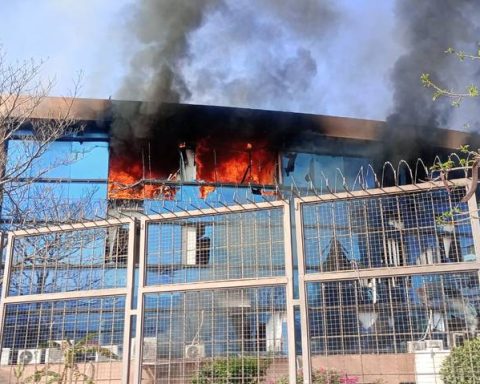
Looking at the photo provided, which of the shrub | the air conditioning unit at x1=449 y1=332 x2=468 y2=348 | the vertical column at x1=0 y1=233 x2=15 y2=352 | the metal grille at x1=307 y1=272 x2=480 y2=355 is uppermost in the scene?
the vertical column at x1=0 y1=233 x2=15 y2=352

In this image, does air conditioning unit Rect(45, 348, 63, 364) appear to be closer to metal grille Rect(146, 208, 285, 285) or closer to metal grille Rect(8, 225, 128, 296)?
metal grille Rect(8, 225, 128, 296)

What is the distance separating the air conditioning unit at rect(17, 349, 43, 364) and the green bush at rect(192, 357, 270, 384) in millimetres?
2384

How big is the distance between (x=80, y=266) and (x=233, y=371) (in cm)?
285

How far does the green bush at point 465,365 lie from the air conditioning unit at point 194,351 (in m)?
2.89

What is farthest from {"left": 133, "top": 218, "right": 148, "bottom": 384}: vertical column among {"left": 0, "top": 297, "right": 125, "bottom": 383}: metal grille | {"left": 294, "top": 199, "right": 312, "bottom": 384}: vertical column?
{"left": 294, "top": 199, "right": 312, "bottom": 384}: vertical column

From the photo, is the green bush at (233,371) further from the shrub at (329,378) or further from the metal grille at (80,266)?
the metal grille at (80,266)

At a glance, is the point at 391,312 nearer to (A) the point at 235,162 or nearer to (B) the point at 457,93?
(B) the point at 457,93

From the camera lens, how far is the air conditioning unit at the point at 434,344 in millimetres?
5949

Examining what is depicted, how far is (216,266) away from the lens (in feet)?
22.7

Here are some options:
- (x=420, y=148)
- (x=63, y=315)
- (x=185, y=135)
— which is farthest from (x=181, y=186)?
(x=63, y=315)

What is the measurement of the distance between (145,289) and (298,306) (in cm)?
204

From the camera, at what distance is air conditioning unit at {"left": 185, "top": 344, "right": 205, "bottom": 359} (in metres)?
6.62

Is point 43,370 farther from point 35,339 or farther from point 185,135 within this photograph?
point 185,135

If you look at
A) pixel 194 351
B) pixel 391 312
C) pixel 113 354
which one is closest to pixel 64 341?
pixel 113 354
